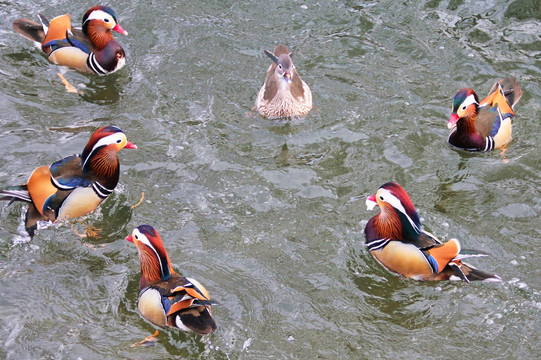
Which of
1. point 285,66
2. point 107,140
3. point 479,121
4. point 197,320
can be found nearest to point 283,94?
point 285,66

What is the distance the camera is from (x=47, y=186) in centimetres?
591

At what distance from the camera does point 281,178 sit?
6801mm

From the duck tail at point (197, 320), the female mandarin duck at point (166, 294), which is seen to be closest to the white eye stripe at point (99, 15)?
the female mandarin duck at point (166, 294)

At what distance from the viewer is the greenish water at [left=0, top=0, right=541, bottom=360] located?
5172 mm

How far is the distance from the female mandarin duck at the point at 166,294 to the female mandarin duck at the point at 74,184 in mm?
1003

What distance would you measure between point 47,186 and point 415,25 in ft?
18.3

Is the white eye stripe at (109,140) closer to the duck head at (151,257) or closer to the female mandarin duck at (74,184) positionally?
the female mandarin duck at (74,184)

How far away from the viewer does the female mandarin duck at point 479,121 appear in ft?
23.4

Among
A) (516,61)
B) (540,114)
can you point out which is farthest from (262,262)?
(516,61)

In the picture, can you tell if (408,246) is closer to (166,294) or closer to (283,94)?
(166,294)

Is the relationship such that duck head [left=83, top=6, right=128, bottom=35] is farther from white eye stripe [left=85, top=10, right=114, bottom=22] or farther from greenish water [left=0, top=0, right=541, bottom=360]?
greenish water [left=0, top=0, right=541, bottom=360]

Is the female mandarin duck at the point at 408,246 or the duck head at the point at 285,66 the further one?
the duck head at the point at 285,66

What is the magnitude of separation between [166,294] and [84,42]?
4.57 meters

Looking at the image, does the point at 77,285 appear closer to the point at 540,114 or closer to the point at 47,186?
the point at 47,186
